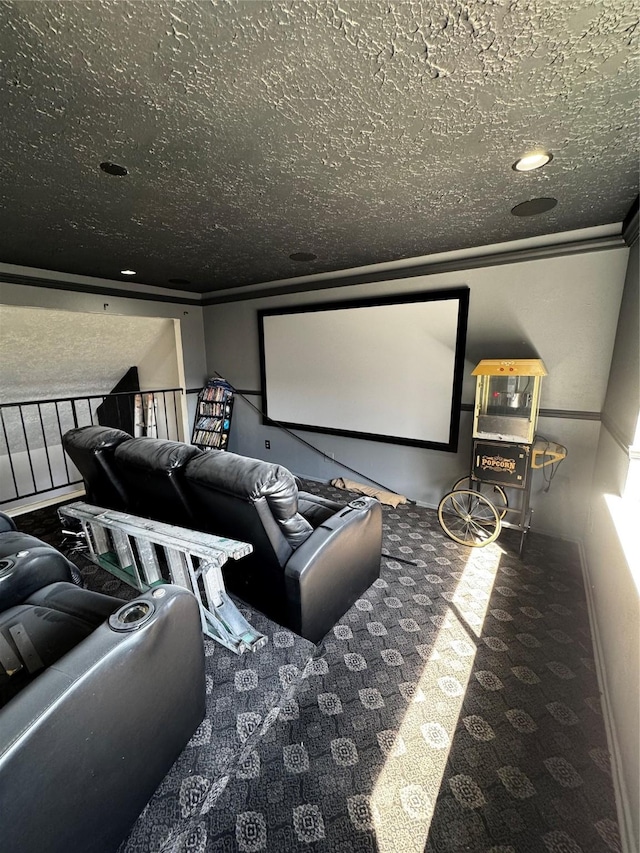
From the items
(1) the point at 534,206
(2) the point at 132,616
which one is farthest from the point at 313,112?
(2) the point at 132,616

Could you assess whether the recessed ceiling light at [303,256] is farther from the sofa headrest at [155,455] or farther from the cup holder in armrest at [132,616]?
the cup holder in armrest at [132,616]

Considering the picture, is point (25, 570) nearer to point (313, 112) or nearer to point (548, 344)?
point (313, 112)

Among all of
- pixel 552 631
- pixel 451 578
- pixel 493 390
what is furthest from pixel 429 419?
pixel 552 631

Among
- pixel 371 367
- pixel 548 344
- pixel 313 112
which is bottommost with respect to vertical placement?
pixel 371 367

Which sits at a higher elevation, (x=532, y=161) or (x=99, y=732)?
(x=532, y=161)

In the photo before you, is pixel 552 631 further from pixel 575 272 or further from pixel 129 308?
pixel 129 308

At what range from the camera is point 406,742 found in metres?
1.40

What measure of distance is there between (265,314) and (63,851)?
14.9 ft

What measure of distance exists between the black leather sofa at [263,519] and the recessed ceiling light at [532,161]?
183 cm

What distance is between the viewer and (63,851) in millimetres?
820

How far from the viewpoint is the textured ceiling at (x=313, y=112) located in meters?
0.92

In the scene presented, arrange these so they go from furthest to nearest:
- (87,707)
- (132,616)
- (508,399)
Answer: (508,399) < (132,616) < (87,707)

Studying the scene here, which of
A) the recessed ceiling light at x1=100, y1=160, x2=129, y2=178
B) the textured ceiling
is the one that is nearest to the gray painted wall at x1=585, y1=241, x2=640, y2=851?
the textured ceiling

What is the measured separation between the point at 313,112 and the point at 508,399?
2.37 metres
